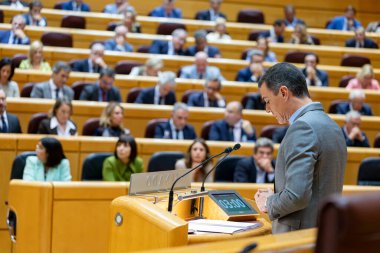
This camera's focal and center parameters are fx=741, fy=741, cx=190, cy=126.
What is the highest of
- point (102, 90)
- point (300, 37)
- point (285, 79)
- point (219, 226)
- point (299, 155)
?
point (300, 37)

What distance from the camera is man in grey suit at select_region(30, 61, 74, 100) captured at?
553 centimetres

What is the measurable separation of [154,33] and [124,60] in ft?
4.85

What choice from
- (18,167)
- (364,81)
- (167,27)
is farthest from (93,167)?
(167,27)

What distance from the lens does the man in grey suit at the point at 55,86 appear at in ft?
18.1

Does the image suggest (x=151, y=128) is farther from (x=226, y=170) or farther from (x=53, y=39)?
(x=53, y=39)

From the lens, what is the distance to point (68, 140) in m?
4.50

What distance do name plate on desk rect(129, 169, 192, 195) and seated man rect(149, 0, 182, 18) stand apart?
6.09 meters

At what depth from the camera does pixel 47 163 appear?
4.10 metres

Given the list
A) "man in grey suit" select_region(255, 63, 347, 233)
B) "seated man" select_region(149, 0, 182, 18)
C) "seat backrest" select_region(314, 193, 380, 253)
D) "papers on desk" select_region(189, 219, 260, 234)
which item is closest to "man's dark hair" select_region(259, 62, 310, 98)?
"man in grey suit" select_region(255, 63, 347, 233)

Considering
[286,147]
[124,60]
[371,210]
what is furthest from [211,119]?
[371,210]

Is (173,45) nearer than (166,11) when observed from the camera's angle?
Yes

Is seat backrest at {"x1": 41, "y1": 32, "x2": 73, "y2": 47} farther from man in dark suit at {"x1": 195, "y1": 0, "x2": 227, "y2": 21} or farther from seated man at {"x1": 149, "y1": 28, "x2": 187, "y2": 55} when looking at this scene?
man in dark suit at {"x1": 195, "y1": 0, "x2": 227, "y2": 21}

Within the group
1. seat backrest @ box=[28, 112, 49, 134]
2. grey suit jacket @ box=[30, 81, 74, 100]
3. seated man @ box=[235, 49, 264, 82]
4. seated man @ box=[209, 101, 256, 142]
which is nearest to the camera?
seat backrest @ box=[28, 112, 49, 134]

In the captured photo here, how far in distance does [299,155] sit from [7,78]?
3850 mm
